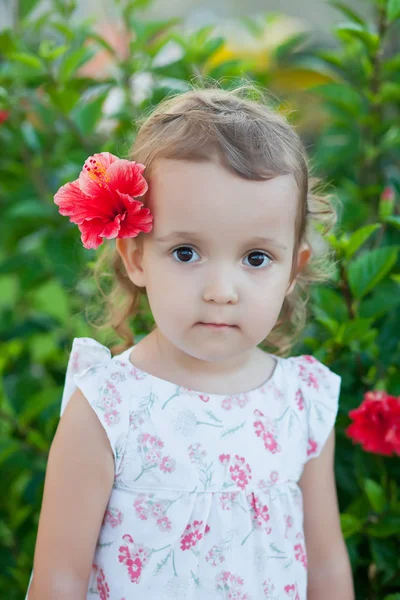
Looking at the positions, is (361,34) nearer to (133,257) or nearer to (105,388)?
(133,257)

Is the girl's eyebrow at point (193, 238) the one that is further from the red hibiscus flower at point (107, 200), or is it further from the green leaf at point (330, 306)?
the green leaf at point (330, 306)

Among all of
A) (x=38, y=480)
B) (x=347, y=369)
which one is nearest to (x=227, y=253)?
(x=347, y=369)

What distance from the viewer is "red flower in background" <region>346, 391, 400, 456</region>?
4.74ft

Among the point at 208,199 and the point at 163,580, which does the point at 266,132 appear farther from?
the point at 163,580

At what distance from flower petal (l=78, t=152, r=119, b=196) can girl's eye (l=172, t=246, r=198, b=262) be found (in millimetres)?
145

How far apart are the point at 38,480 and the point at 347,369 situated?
79 centimetres

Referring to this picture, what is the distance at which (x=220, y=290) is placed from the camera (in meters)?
1.12

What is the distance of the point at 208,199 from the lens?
1.11 m

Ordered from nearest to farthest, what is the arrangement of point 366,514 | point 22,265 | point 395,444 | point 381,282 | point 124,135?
point 395,444, point 366,514, point 381,282, point 124,135, point 22,265

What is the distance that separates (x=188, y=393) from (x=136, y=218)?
28cm

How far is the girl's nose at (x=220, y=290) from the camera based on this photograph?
112cm

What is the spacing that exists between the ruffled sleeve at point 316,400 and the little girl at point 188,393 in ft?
0.15

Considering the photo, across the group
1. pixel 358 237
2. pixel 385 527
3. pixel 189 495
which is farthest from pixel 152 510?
pixel 358 237

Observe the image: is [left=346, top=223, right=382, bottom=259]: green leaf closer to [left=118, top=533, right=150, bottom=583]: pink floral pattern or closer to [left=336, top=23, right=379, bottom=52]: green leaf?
[left=336, top=23, right=379, bottom=52]: green leaf
